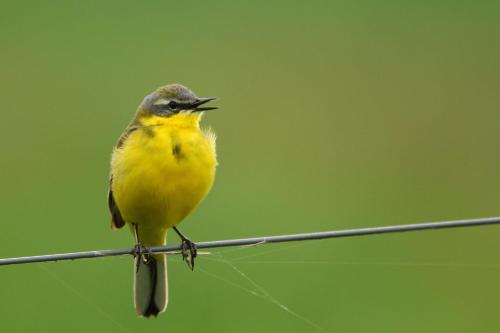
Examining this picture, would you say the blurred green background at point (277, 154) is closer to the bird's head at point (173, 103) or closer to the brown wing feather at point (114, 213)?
the brown wing feather at point (114, 213)

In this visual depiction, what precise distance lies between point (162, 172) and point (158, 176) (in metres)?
0.03

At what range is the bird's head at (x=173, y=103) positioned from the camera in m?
7.34

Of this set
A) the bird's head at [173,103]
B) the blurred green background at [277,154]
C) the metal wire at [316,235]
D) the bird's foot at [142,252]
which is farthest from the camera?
the blurred green background at [277,154]

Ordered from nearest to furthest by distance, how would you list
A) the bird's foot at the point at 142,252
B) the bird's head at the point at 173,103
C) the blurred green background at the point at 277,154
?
the bird's foot at the point at 142,252, the bird's head at the point at 173,103, the blurred green background at the point at 277,154

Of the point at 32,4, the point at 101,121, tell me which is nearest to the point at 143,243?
the point at 101,121

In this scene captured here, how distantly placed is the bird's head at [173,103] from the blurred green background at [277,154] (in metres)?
1.22

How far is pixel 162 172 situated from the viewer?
22.2ft

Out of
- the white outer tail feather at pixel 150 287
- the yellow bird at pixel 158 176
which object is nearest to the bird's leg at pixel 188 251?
the yellow bird at pixel 158 176

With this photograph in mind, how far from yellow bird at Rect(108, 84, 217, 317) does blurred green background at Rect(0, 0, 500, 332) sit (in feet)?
2.55

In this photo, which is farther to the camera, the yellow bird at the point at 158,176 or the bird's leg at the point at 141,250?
the bird's leg at the point at 141,250

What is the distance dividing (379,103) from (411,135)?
110 cm

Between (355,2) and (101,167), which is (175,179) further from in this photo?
(355,2)

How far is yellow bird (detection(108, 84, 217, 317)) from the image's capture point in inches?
268

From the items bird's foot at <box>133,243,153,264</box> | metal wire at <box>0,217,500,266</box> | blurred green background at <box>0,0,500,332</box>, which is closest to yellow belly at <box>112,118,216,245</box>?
bird's foot at <box>133,243,153,264</box>
